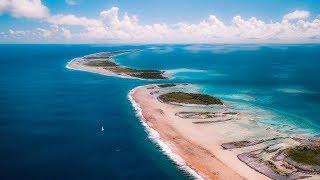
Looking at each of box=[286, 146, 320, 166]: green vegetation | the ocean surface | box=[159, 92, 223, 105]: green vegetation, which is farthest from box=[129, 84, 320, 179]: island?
the ocean surface

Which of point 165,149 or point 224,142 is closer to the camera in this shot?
point 165,149

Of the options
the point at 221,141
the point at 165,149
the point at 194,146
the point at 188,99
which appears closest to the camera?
the point at 165,149

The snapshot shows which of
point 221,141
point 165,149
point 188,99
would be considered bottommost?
point 221,141

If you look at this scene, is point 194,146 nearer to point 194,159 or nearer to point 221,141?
point 221,141

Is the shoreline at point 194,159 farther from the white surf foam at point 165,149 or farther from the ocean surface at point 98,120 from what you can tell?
the ocean surface at point 98,120

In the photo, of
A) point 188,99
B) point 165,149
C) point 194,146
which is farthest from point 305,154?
point 188,99
